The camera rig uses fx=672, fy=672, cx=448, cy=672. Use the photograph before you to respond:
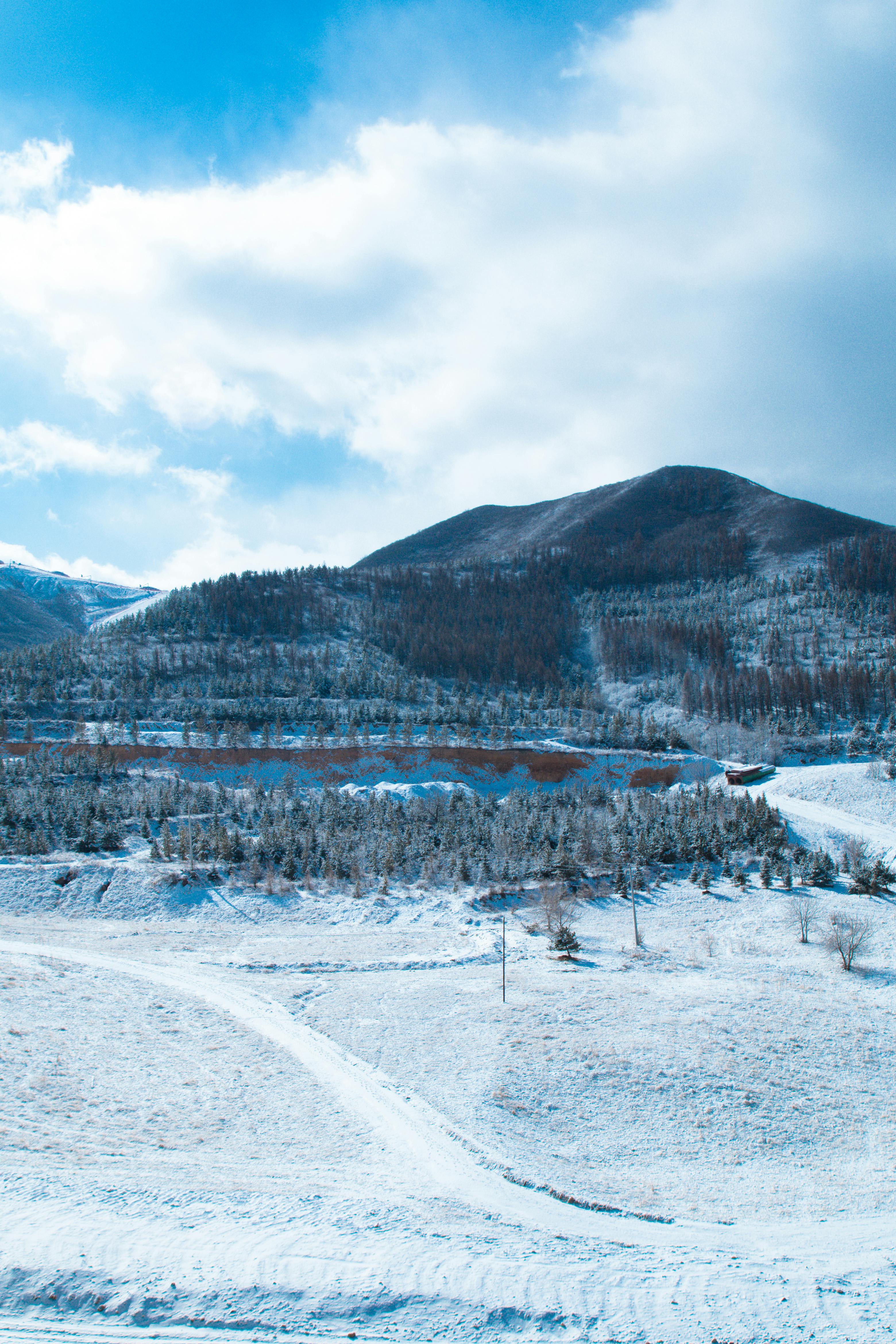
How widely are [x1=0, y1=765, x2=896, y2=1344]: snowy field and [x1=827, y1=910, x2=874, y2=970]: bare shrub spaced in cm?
70

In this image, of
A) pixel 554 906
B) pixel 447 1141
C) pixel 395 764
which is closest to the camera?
pixel 447 1141

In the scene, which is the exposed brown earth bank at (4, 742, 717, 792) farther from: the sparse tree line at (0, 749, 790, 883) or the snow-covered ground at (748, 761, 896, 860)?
the snow-covered ground at (748, 761, 896, 860)

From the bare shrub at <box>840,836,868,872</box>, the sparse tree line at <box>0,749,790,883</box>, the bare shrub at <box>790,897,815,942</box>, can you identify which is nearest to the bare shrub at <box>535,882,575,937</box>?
the sparse tree line at <box>0,749,790,883</box>

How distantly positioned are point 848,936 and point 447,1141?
21.7m

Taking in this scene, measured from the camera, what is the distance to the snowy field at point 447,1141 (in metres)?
8.47

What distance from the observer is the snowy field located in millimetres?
8469

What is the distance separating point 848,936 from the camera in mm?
27844

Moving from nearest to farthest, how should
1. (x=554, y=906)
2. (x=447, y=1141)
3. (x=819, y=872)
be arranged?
1. (x=447, y=1141)
2. (x=554, y=906)
3. (x=819, y=872)

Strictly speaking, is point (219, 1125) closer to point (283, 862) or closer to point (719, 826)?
point (283, 862)

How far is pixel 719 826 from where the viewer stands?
46312mm

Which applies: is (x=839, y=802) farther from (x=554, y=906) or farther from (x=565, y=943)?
(x=565, y=943)

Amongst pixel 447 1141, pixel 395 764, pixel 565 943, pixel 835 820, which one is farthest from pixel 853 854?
pixel 395 764

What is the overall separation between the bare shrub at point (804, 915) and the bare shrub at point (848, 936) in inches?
38.2

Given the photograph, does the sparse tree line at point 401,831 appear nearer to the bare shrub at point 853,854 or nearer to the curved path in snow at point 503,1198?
the bare shrub at point 853,854
